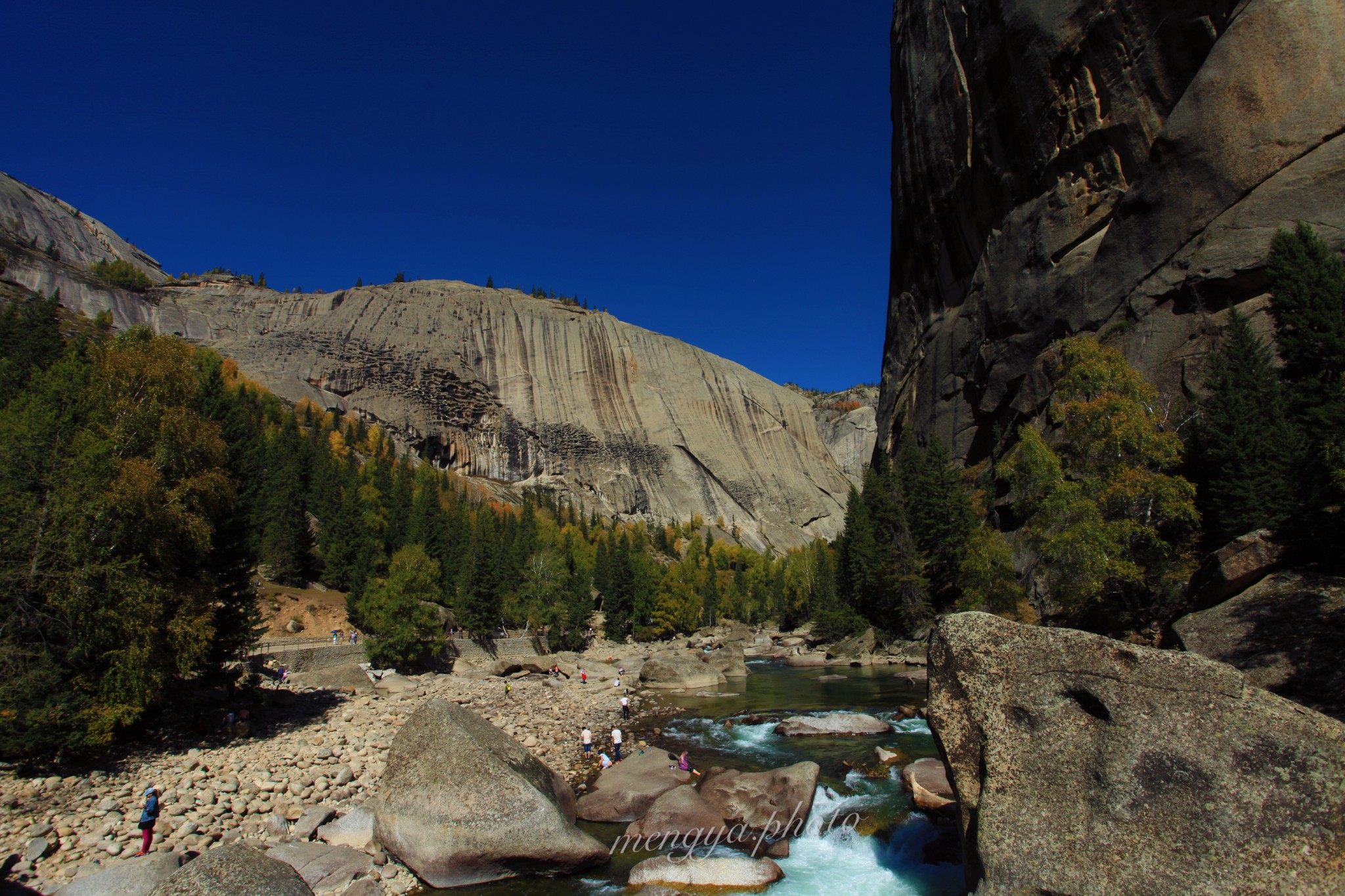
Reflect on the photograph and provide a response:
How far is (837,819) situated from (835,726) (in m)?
9.01

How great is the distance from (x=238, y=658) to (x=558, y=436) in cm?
11709

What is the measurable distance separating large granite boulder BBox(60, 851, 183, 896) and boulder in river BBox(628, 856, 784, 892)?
7.43 meters

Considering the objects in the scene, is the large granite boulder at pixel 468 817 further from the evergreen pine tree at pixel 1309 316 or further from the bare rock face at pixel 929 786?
the evergreen pine tree at pixel 1309 316

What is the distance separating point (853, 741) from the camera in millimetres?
19922

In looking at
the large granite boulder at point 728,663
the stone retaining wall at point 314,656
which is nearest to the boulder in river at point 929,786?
the large granite boulder at point 728,663

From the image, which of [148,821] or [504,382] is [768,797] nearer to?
[148,821]

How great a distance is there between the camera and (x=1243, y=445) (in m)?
19.3

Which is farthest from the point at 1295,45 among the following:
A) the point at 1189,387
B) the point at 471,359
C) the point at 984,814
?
the point at 471,359

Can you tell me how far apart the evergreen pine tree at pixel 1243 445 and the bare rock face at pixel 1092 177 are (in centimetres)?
482

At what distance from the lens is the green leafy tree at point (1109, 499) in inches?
749

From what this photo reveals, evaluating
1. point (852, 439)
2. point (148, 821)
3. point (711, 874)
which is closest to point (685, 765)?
point (711, 874)

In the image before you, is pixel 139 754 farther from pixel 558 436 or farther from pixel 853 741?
pixel 558 436

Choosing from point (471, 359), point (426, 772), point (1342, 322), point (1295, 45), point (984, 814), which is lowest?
point (426, 772)

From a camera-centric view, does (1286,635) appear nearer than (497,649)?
Yes
